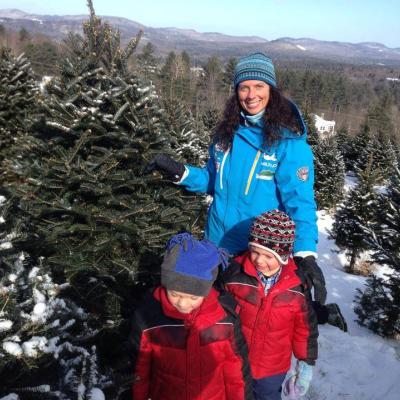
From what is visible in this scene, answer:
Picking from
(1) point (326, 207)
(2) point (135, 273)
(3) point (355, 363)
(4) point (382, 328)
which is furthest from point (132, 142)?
(1) point (326, 207)

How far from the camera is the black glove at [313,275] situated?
98.2 inches

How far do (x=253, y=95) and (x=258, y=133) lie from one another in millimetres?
287

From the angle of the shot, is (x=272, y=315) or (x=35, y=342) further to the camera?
(x=272, y=315)

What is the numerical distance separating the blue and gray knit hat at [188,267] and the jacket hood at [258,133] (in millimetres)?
1002

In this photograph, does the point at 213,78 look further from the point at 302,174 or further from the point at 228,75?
the point at 302,174

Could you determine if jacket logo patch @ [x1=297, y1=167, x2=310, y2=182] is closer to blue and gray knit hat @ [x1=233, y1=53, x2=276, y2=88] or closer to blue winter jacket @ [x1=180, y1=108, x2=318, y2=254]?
blue winter jacket @ [x1=180, y1=108, x2=318, y2=254]

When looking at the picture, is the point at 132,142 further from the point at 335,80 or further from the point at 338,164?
the point at 335,80

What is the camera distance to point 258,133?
2.76 meters

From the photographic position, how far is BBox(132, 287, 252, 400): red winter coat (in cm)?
217

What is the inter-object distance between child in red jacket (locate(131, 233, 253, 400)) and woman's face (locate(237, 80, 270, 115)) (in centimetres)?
117

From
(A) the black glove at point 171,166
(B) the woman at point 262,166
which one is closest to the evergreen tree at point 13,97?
(A) the black glove at point 171,166

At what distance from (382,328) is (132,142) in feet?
25.0

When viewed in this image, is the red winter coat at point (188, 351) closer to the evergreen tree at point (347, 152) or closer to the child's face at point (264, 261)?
the child's face at point (264, 261)

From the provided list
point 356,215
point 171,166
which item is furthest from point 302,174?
point 356,215
